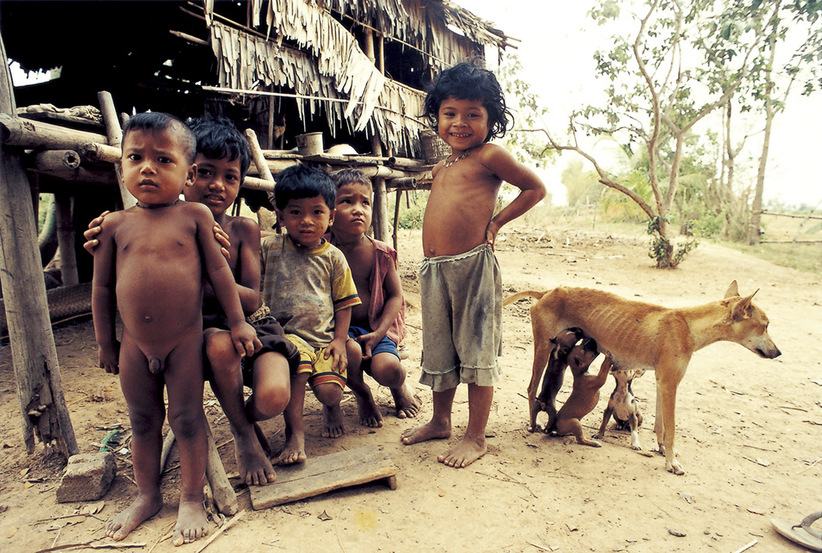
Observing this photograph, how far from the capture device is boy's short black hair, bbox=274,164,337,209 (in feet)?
8.19

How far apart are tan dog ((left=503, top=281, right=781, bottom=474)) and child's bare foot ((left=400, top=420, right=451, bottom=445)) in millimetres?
1034

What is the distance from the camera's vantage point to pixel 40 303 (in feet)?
8.25

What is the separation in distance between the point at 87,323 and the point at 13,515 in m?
3.71

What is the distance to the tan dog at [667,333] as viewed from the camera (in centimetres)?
253

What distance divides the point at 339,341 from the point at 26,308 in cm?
162

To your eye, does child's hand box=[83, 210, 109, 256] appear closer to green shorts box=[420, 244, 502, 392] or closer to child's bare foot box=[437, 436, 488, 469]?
green shorts box=[420, 244, 502, 392]

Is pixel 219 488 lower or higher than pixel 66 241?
lower

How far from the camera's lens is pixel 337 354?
2.53 metres

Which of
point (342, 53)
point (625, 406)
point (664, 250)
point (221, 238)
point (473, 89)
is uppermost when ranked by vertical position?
point (342, 53)

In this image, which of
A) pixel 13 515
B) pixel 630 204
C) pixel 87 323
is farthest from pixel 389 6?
pixel 630 204

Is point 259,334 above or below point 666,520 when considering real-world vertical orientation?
above

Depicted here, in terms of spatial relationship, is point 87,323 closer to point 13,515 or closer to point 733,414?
point 13,515

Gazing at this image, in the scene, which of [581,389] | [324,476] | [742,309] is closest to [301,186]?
[324,476]

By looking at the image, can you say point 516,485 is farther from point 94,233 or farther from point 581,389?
point 94,233
